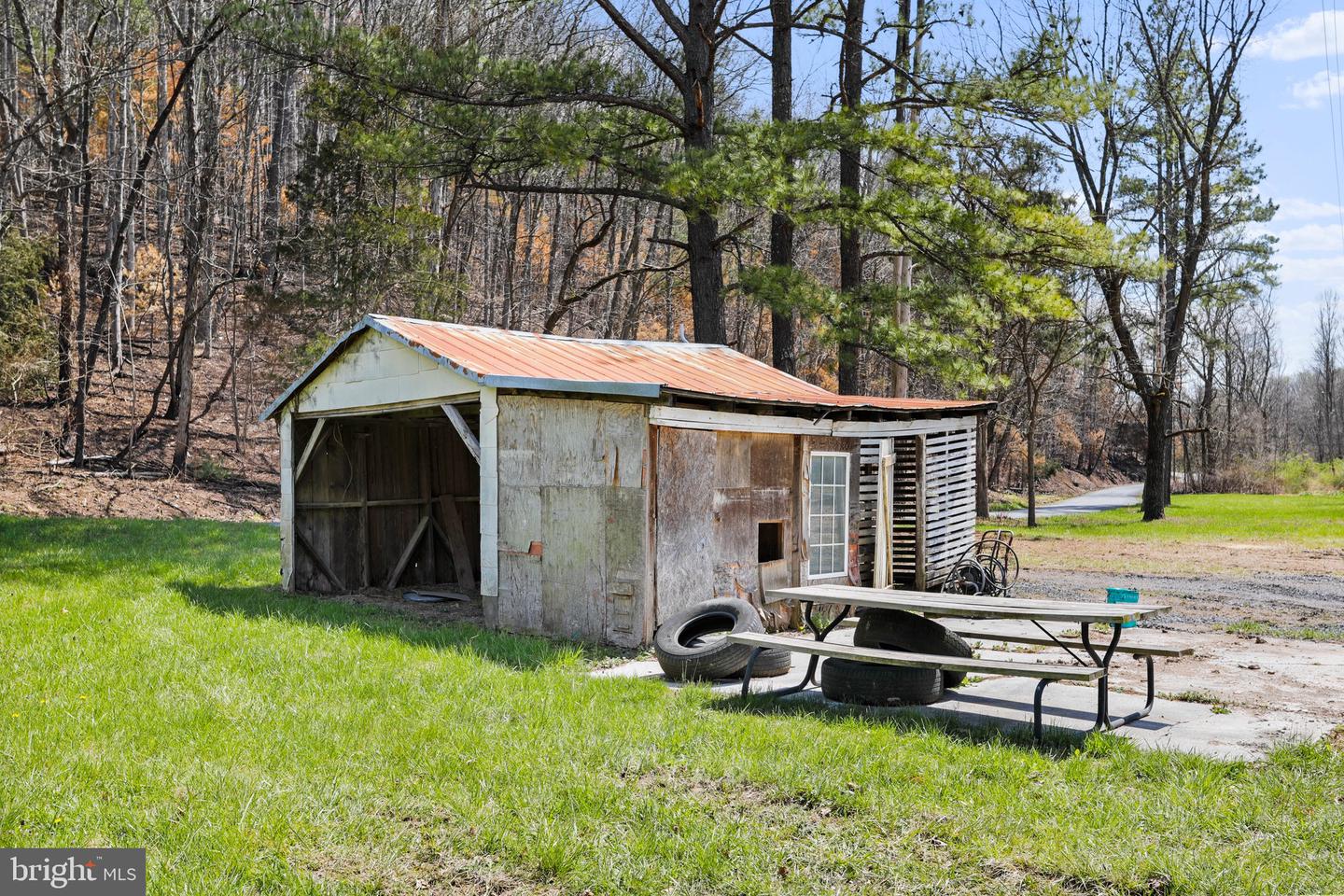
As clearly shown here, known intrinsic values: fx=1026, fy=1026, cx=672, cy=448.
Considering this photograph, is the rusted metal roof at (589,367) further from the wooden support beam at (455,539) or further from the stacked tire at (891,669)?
the wooden support beam at (455,539)

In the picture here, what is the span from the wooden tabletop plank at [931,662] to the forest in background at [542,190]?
9.32m

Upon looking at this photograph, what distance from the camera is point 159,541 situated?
15047 mm

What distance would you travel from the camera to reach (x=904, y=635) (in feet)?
24.0

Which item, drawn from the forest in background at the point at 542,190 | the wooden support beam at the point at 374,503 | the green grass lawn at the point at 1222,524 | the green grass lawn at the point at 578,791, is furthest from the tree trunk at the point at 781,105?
the green grass lawn at the point at 578,791

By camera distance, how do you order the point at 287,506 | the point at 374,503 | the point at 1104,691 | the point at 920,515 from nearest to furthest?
1. the point at 1104,691
2. the point at 287,506
3. the point at 920,515
4. the point at 374,503

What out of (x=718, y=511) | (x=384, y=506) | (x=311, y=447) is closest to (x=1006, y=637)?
(x=718, y=511)

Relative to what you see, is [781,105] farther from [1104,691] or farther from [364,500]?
[1104,691]

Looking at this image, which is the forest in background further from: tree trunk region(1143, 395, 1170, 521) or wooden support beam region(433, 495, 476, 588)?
wooden support beam region(433, 495, 476, 588)

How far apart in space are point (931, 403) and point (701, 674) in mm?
7027

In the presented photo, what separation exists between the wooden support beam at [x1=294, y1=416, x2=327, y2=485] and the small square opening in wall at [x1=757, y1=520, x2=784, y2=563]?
18.0 ft

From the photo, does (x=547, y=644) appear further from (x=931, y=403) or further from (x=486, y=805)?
(x=931, y=403)

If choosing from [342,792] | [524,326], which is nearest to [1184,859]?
[342,792]

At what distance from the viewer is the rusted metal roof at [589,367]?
9.42 m
